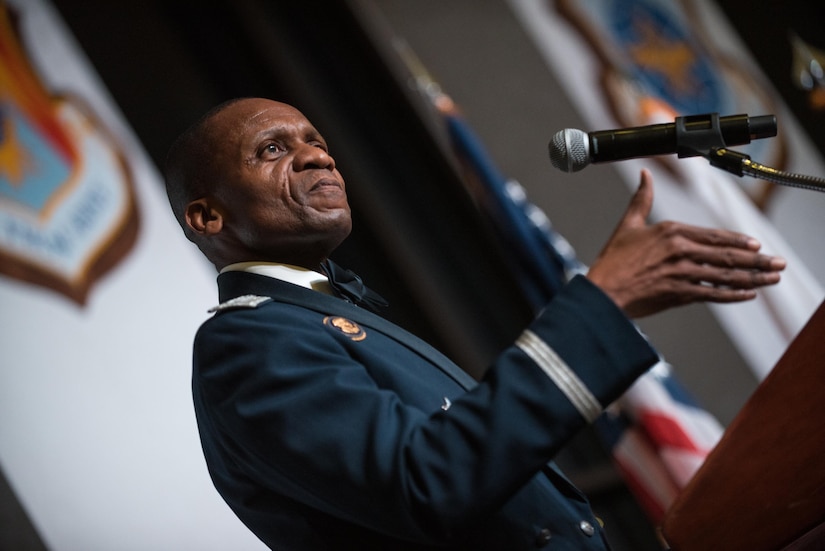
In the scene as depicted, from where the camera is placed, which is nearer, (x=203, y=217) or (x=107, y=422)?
(x=203, y=217)

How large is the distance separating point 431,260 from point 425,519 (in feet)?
6.94

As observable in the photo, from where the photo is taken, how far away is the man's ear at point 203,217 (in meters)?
1.26

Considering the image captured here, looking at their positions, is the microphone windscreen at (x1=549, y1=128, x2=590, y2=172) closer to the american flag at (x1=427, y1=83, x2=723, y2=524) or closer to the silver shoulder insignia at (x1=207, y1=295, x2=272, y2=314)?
the silver shoulder insignia at (x1=207, y1=295, x2=272, y2=314)

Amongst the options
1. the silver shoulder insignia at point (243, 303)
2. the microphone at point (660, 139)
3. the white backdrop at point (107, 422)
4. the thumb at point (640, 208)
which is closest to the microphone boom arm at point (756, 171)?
the microphone at point (660, 139)

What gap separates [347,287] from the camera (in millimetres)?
1271

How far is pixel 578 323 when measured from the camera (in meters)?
0.93

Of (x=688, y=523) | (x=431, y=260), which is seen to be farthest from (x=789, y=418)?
(x=431, y=260)

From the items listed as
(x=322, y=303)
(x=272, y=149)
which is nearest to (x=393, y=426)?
(x=322, y=303)

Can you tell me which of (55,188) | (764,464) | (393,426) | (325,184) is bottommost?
(764,464)

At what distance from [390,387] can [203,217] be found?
1.25ft

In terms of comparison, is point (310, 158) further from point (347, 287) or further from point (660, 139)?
point (660, 139)

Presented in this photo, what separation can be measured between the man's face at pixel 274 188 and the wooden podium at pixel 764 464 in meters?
0.56

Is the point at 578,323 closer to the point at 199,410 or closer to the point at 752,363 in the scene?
the point at 199,410

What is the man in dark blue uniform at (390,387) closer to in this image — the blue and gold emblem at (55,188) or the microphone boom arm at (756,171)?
the microphone boom arm at (756,171)
